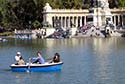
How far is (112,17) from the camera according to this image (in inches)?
5915

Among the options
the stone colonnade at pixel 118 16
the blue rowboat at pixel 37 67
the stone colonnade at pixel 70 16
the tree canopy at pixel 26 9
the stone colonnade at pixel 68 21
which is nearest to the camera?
the blue rowboat at pixel 37 67

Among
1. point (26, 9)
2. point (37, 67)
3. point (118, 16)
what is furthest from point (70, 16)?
point (37, 67)

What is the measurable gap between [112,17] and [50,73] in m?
101

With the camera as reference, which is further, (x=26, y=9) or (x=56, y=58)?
(x=26, y=9)

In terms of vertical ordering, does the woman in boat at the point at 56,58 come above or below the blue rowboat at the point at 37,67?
above

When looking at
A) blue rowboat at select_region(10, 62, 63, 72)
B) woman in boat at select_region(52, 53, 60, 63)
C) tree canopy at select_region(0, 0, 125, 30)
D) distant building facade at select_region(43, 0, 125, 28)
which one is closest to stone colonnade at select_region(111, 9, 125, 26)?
distant building facade at select_region(43, 0, 125, 28)

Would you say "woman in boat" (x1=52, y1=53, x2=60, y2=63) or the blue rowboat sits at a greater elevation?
"woman in boat" (x1=52, y1=53, x2=60, y2=63)

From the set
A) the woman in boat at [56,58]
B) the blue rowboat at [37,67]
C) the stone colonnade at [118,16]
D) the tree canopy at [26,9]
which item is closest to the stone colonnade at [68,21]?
the tree canopy at [26,9]

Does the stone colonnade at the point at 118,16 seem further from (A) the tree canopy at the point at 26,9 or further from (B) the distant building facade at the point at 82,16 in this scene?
(A) the tree canopy at the point at 26,9

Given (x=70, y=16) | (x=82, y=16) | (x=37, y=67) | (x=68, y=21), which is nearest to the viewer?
(x=37, y=67)

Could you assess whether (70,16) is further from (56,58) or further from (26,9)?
(56,58)

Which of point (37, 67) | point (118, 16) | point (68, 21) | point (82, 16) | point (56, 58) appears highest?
point (56, 58)

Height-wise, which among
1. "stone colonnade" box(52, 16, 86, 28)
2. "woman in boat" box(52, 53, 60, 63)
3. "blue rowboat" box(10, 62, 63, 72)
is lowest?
"stone colonnade" box(52, 16, 86, 28)

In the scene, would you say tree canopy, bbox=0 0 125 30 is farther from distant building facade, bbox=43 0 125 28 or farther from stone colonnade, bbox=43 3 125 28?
distant building facade, bbox=43 0 125 28
